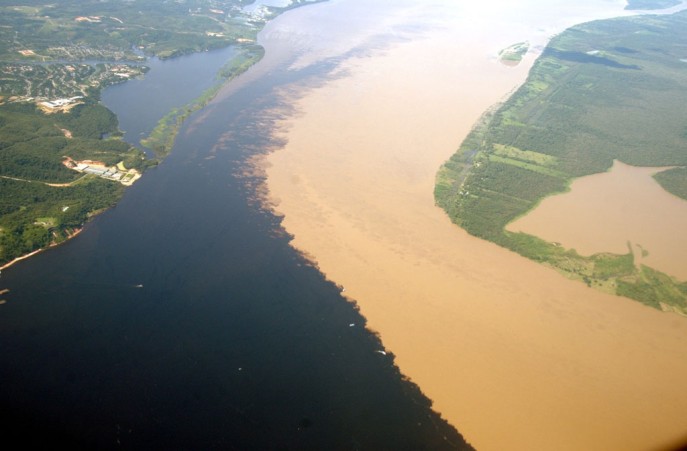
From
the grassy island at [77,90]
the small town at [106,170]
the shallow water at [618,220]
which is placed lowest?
the shallow water at [618,220]

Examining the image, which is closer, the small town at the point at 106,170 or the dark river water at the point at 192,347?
the dark river water at the point at 192,347

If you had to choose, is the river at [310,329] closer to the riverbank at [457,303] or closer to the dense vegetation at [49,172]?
the riverbank at [457,303]

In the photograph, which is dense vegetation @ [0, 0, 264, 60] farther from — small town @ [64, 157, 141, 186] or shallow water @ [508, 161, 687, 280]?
shallow water @ [508, 161, 687, 280]

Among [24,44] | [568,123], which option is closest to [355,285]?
[568,123]

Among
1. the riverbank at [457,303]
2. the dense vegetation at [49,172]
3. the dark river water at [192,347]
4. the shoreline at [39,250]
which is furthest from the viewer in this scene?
the dense vegetation at [49,172]

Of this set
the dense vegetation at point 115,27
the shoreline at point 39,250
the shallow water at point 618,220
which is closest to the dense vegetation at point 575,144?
the shallow water at point 618,220

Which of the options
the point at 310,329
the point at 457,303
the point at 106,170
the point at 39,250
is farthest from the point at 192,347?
the point at 106,170
